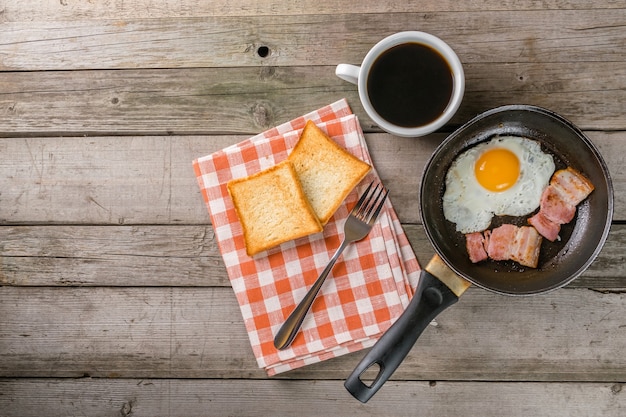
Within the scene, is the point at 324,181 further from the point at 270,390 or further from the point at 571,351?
the point at 571,351

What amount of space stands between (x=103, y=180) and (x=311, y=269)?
0.53 m

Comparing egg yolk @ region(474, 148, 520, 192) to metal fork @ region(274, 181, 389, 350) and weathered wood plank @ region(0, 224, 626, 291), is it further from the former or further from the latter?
weathered wood plank @ region(0, 224, 626, 291)

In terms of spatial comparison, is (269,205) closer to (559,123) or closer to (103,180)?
(103,180)

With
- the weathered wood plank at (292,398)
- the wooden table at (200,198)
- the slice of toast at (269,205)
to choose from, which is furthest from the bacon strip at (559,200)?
the slice of toast at (269,205)

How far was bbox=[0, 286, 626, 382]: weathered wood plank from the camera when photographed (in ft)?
4.14

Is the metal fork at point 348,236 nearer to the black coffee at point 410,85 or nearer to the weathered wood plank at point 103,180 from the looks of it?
the black coffee at point 410,85

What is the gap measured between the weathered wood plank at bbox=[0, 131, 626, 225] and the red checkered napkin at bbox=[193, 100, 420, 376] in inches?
2.6

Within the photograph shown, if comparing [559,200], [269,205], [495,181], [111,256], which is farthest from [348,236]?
[111,256]

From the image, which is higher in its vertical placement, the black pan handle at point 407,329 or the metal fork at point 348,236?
the metal fork at point 348,236

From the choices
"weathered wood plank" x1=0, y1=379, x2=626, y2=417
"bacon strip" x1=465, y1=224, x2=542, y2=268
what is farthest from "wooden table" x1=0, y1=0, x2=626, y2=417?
"bacon strip" x1=465, y1=224, x2=542, y2=268

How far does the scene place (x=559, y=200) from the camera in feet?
3.87

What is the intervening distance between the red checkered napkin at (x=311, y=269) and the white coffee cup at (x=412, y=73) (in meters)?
0.09

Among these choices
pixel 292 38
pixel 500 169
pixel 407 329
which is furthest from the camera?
pixel 292 38

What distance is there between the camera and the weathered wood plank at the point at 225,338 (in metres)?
1.26
